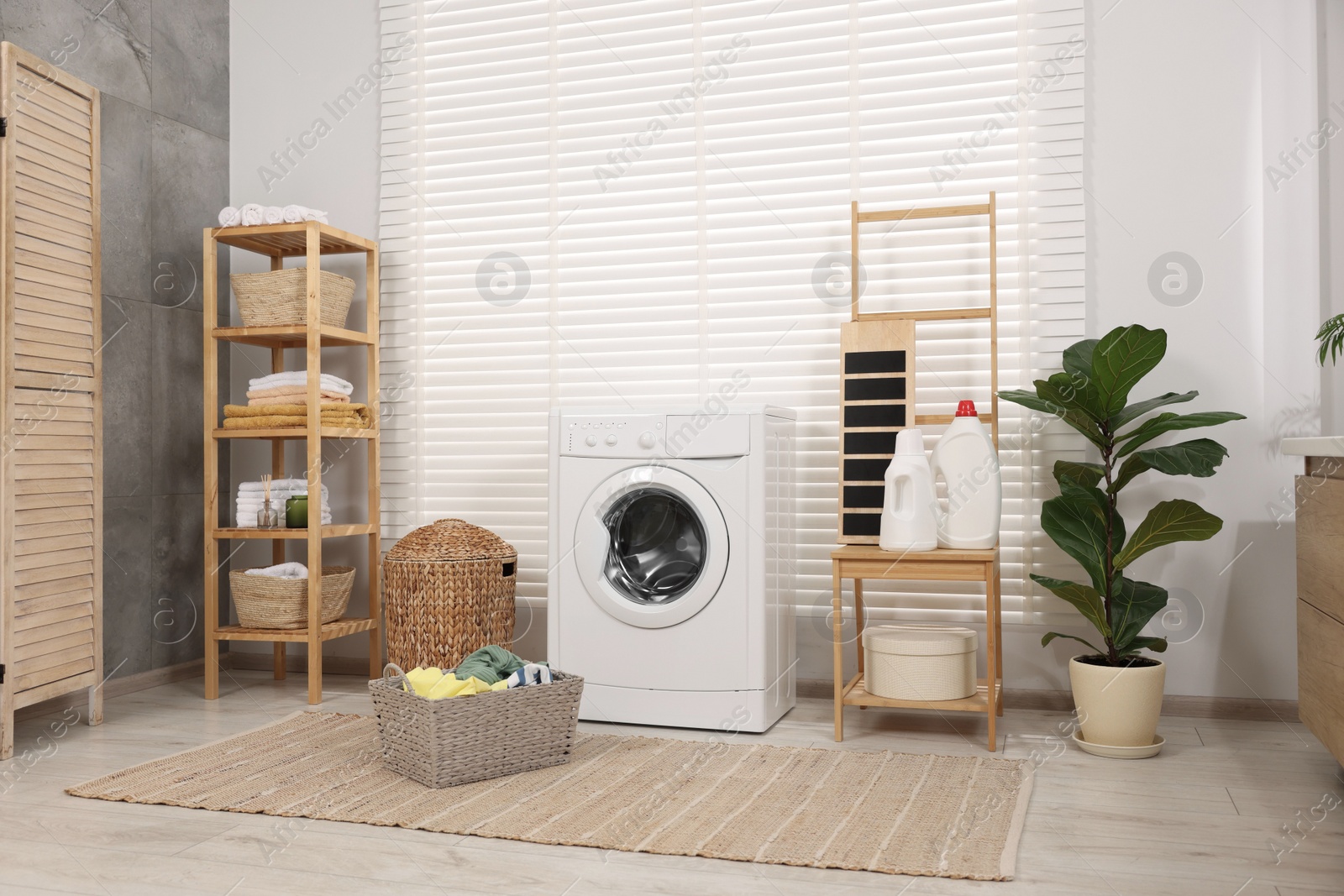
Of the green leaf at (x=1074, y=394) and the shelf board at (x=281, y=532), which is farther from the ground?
the green leaf at (x=1074, y=394)

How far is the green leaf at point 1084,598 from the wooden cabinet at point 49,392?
2534 mm

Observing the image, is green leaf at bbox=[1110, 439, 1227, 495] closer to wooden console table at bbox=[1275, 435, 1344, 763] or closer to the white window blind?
wooden console table at bbox=[1275, 435, 1344, 763]

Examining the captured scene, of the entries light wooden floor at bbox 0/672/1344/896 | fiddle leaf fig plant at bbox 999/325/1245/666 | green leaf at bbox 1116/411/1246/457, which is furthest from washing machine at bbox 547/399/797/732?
green leaf at bbox 1116/411/1246/457

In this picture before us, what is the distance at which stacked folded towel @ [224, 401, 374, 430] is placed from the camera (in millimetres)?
3229

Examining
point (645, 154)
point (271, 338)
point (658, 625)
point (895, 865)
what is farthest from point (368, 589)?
point (895, 865)

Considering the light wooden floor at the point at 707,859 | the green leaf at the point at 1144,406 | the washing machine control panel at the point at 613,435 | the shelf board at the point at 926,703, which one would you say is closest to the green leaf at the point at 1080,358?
the green leaf at the point at 1144,406

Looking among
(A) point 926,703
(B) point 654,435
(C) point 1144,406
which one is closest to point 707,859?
(A) point 926,703

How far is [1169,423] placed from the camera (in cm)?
256

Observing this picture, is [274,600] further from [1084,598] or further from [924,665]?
[1084,598]

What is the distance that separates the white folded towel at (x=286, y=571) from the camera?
10.7 feet

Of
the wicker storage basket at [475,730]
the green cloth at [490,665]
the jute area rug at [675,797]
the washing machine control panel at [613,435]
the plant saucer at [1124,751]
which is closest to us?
the jute area rug at [675,797]

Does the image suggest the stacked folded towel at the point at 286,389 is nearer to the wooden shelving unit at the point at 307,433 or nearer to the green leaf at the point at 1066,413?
the wooden shelving unit at the point at 307,433

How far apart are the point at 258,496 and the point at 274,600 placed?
33cm

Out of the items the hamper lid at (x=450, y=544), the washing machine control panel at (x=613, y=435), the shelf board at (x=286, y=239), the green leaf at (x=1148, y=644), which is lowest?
the green leaf at (x=1148, y=644)
